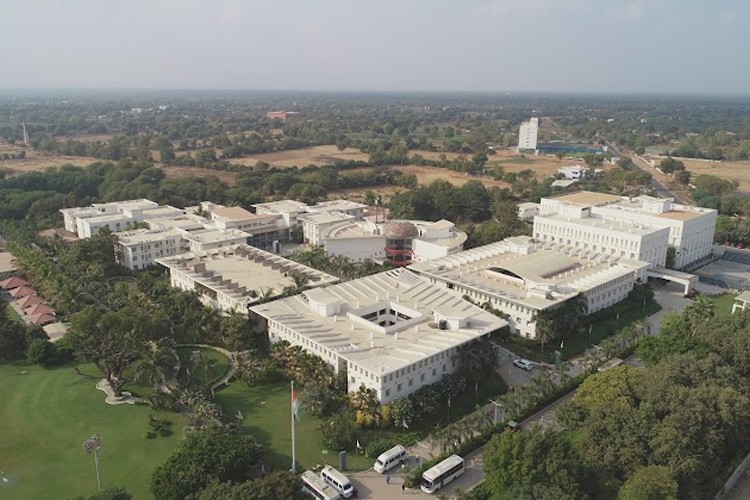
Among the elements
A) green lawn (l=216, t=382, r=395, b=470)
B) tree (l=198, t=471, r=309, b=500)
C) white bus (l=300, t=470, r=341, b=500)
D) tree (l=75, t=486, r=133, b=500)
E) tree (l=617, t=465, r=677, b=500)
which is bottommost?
green lawn (l=216, t=382, r=395, b=470)

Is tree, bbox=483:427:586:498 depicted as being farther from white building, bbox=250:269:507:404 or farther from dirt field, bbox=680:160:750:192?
dirt field, bbox=680:160:750:192

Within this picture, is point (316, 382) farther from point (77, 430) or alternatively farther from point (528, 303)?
point (528, 303)

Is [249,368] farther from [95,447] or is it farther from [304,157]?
[304,157]

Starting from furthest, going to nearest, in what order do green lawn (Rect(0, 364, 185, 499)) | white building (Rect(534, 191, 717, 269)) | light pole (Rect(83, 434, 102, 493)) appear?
white building (Rect(534, 191, 717, 269)) → green lawn (Rect(0, 364, 185, 499)) → light pole (Rect(83, 434, 102, 493))

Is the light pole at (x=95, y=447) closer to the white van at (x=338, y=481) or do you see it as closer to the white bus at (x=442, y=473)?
the white van at (x=338, y=481)

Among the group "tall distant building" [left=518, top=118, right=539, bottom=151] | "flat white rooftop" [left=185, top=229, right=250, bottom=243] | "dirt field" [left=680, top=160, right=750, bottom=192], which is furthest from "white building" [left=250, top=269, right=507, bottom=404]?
"tall distant building" [left=518, top=118, right=539, bottom=151]

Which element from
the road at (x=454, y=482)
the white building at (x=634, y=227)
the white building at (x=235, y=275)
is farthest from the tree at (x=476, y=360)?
the white building at (x=634, y=227)

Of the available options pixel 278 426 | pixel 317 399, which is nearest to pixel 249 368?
pixel 278 426

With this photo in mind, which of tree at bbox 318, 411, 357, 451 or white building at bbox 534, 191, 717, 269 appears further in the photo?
white building at bbox 534, 191, 717, 269

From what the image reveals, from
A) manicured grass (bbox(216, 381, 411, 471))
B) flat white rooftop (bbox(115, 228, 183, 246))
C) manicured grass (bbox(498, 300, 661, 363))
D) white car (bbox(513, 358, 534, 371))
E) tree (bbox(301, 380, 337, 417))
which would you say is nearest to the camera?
manicured grass (bbox(216, 381, 411, 471))
